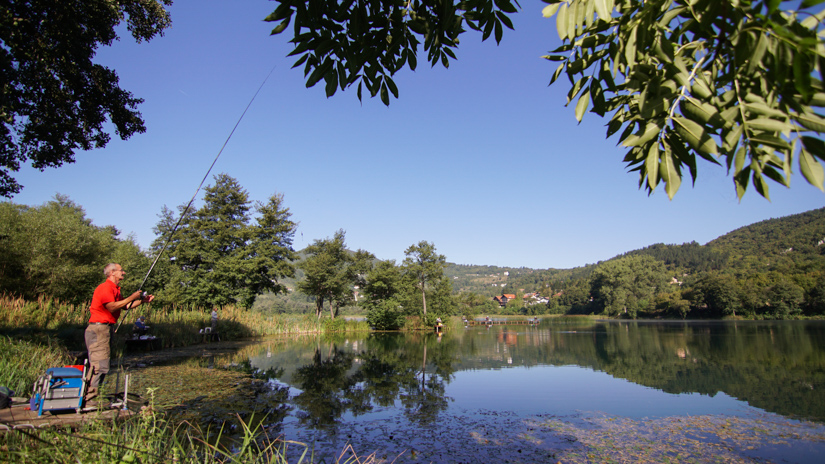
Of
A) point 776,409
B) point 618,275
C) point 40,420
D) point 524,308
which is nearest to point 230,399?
point 40,420

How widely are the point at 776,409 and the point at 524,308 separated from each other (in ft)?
302

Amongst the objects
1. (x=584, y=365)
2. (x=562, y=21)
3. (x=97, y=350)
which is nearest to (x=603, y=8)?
(x=562, y=21)

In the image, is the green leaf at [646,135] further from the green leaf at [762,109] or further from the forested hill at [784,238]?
the forested hill at [784,238]

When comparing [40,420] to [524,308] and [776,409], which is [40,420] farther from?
[524,308]

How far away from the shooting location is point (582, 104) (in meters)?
1.84

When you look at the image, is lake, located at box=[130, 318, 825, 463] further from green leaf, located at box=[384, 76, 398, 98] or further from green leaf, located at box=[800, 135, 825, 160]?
green leaf, located at box=[800, 135, 825, 160]

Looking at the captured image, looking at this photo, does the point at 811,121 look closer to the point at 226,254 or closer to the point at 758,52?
the point at 758,52

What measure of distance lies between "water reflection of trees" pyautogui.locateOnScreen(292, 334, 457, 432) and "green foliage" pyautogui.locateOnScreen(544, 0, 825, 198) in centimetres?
626

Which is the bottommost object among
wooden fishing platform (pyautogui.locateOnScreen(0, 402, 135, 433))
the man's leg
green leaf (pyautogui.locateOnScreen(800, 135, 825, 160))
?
wooden fishing platform (pyautogui.locateOnScreen(0, 402, 135, 433))

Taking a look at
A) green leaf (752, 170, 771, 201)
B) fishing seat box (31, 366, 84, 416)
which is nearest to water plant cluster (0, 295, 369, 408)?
fishing seat box (31, 366, 84, 416)

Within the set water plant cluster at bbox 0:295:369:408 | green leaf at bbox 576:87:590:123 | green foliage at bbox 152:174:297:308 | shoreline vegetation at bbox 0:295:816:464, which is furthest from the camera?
green foliage at bbox 152:174:297:308

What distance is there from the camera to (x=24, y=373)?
248 inches

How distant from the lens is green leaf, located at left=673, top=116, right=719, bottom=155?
4.11ft

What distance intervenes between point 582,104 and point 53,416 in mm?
5572
